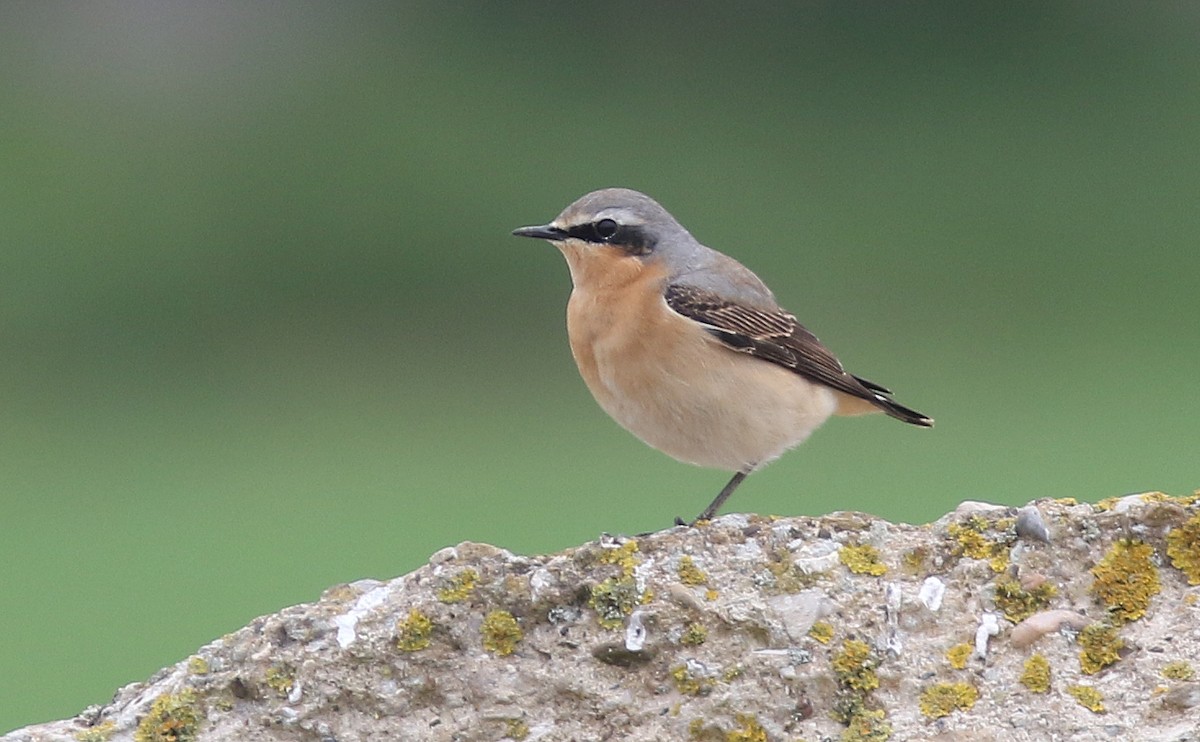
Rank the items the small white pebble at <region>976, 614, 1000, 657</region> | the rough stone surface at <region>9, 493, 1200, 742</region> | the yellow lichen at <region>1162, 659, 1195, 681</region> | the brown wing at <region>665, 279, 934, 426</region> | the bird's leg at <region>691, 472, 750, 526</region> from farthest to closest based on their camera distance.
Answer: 1. the brown wing at <region>665, 279, 934, 426</region>
2. the bird's leg at <region>691, 472, 750, 526</region>
3. the small white pebble at <region>976, 614, 1000, 657</region>
4. the rough stone surface at <region>9, 493, 1200, 742</region>
5. the yellow lichen at <region>1162, 659, 1195, 681</region>

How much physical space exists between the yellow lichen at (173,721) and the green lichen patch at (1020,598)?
73.3 inches

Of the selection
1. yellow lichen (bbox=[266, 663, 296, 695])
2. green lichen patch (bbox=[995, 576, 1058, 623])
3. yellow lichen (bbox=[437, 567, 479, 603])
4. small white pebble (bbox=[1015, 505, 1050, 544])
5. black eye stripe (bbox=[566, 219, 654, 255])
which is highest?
black eye stripe (bbox=[566, 219, 654, 255])

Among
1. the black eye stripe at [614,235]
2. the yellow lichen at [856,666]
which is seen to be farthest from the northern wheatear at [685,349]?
the yellow lichen at [856,666]

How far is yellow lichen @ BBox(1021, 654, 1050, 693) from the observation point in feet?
12.7

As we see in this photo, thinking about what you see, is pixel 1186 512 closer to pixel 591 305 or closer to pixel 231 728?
pixel 231 728

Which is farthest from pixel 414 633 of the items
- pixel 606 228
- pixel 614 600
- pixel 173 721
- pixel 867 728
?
pixel 606 228

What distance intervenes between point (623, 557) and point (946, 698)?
2.79 ft

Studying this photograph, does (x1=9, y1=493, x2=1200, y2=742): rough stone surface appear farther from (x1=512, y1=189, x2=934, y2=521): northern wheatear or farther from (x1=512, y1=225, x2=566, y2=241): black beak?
(x1=512, y1=225, x2=566, y2=241): black beak

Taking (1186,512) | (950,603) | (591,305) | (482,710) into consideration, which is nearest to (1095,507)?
(1186,512)

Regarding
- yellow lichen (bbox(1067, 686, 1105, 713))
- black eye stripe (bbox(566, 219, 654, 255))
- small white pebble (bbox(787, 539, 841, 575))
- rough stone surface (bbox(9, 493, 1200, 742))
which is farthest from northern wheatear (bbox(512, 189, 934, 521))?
yellow lichen (bbox(1067, 686, 1105, 713))

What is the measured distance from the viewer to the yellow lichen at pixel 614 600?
162 inches

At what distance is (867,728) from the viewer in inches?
150

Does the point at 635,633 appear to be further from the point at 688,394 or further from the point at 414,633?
the point at 688,394

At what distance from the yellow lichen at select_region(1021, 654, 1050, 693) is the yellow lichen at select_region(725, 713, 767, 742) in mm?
588
